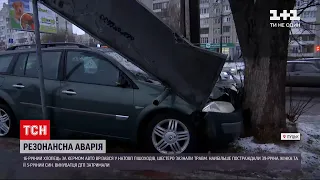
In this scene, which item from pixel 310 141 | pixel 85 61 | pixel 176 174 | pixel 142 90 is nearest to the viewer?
pixel 176 174

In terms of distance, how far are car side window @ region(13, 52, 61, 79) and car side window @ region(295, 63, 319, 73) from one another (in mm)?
10928

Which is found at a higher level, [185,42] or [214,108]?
[185,42]

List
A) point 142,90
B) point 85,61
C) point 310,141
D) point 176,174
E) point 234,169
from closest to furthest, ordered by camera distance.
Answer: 1. point 176,174
2. point 234,169
3. point 142,90
4. point 85,61
5. point 310,141

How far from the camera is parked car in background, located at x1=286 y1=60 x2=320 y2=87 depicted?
1277cm

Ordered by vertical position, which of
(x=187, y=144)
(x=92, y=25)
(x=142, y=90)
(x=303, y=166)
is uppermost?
(x=92, y=25)

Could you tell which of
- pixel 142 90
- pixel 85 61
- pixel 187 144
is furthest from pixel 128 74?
pixel 187 144

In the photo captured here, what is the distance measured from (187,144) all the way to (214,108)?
64 centimetres

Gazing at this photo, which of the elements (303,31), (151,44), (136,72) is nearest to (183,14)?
(303,31)

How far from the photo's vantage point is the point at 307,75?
1289 cm

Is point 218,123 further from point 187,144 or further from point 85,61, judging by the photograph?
point 85,61

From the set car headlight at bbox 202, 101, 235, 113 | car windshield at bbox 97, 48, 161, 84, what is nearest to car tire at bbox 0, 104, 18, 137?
car windshield at bbox 97, 48, 161, 84

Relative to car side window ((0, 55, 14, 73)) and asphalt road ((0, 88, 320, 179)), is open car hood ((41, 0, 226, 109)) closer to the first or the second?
asphalt road ((0, 88, 320, 179))

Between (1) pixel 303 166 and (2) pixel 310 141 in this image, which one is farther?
(2) pixel 310 141

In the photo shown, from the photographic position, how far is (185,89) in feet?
14.5
